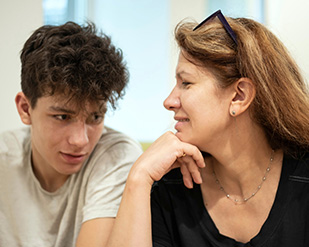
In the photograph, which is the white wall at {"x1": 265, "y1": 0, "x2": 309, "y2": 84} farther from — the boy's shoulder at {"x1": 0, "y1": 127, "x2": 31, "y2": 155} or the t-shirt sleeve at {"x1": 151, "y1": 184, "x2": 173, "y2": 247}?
the boy's shoulder at {"x1": 0, "y1": 127, "x2": 31, "y2": 155}

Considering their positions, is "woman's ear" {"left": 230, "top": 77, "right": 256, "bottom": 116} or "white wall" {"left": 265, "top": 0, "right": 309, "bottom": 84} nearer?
"woman's ear" {"left": 230, "top": 77, "right": 256, "bottom": 116}

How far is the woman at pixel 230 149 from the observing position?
1169 millimetres

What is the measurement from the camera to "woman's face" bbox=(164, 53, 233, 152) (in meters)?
1.18

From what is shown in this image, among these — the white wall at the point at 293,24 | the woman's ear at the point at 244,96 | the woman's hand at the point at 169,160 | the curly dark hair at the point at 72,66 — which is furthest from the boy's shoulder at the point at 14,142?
the white wall at the point at 293,24

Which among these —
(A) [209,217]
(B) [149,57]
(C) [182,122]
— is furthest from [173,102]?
(B) [149,57]

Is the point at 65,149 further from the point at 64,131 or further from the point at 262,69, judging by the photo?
the point at 262,69

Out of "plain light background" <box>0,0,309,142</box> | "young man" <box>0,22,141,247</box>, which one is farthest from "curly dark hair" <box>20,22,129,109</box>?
"plain light background" <box>0,0,309,142</box>

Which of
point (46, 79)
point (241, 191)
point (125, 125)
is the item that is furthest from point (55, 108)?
point (125, 125)

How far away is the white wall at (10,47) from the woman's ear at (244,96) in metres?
1.53

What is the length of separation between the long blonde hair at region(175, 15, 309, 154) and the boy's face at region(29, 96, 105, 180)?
0.43 metres

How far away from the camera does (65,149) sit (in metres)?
1.39

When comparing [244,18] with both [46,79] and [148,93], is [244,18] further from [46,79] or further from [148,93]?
[148,93]

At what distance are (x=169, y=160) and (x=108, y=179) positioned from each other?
0.94 feet

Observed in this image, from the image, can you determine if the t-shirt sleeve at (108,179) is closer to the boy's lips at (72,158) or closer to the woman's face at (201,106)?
the boy's lips at (72,158)
